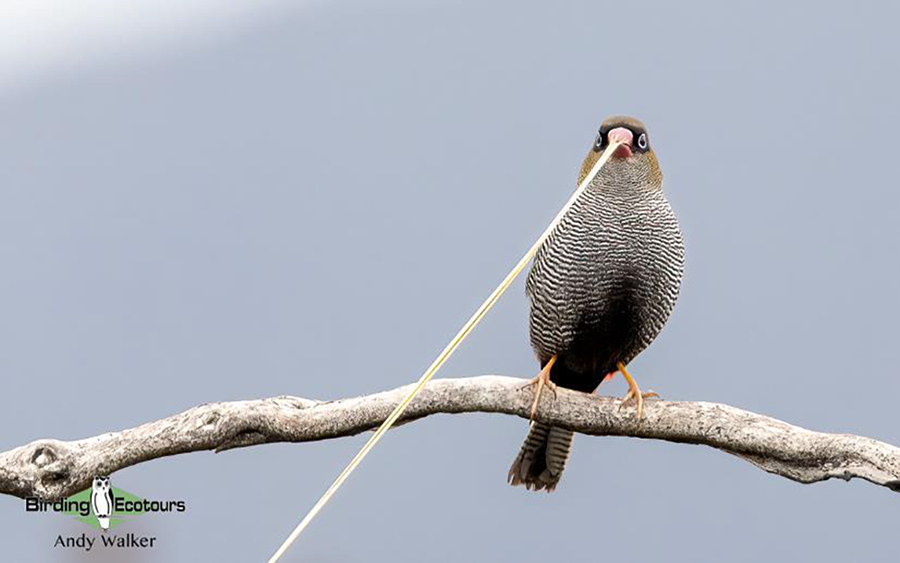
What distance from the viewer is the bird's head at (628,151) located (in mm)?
3916

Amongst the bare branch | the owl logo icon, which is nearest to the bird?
the bare branch

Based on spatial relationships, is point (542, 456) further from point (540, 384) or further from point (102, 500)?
point (102, 500)

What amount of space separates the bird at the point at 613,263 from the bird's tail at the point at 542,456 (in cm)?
24

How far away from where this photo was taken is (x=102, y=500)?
3.99 m

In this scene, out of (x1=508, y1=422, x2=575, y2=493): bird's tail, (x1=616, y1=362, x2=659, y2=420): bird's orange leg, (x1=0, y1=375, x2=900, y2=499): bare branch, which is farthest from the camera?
(x1=508, y1=422, x2=575, y2=493): bird's tail

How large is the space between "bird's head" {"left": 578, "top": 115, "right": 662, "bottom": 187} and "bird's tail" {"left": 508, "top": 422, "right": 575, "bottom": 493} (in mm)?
995

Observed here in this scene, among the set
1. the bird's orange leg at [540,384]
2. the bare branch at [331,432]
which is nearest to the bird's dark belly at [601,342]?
the bird's orange leg at [540,384]

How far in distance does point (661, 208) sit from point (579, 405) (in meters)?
0.72

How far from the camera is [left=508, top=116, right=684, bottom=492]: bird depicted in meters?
3.96

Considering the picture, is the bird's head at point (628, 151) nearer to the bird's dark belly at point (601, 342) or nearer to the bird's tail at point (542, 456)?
the bird's dark belly at point (601, 342)

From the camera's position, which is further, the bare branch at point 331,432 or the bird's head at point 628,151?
the bird's head at point 628,151

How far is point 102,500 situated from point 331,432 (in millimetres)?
824

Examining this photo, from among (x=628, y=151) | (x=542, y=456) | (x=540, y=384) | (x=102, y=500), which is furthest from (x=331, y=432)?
(x=628, y=151)

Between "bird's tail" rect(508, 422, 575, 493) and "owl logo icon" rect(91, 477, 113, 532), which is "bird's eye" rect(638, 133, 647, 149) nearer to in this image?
"bird's tail" rect(508, 422, 575, 493)
